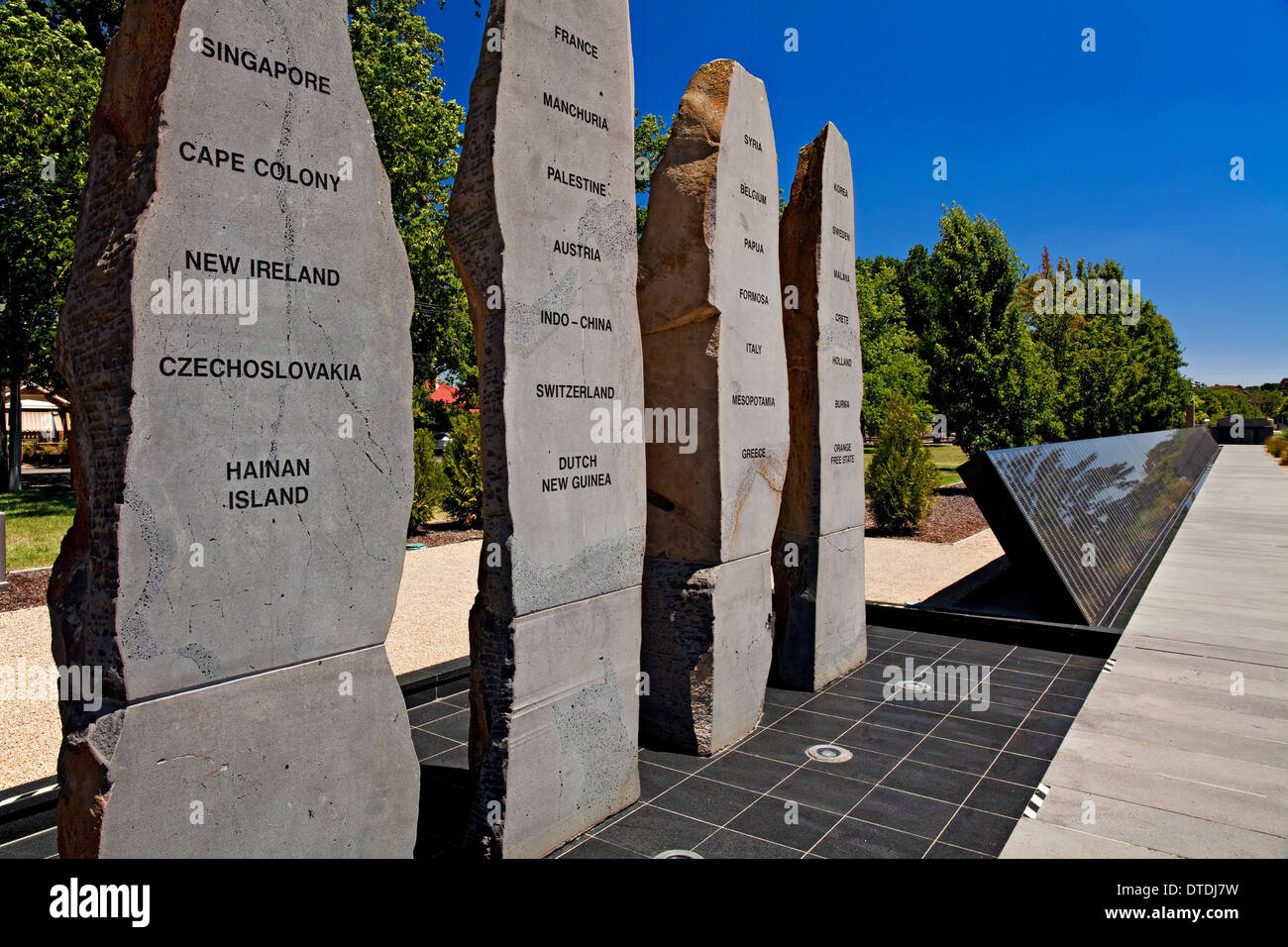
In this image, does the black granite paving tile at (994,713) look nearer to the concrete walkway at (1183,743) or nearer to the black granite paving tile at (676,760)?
the concrete walkway at (1183,743)

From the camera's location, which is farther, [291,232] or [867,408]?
[867,408]

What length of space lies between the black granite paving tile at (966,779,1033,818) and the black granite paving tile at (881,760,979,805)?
58 mm

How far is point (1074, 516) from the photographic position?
11086 mm

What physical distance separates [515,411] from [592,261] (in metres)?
1.10

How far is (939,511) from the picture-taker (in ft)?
69.4

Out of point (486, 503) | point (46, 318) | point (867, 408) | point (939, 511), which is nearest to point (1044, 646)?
point (486, 503)

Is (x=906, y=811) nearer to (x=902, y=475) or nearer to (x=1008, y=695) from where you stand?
(x=1008, y=695)

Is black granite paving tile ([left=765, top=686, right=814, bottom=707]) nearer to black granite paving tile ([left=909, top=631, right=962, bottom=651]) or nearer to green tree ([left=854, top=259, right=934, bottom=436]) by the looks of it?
black granite paving tile ([left=909, top=631, right=962, bottom=651])

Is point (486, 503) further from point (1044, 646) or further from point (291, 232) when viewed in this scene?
point (1044, 646)

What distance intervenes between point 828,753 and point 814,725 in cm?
57

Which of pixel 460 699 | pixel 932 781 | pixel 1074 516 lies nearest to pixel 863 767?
pixel 932 781

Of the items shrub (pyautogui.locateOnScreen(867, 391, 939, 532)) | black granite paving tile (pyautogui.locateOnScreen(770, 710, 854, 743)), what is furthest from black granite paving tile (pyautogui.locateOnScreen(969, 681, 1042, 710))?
shrub (pyautogui.locateOnScreen(867, 391, 939, 532))

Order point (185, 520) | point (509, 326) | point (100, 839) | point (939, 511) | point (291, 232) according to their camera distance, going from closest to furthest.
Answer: point (100, 839), point (185, 520), point (291, 232), point (509, 326), point (939, 511)

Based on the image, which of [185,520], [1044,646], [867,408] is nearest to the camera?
[185,520]
